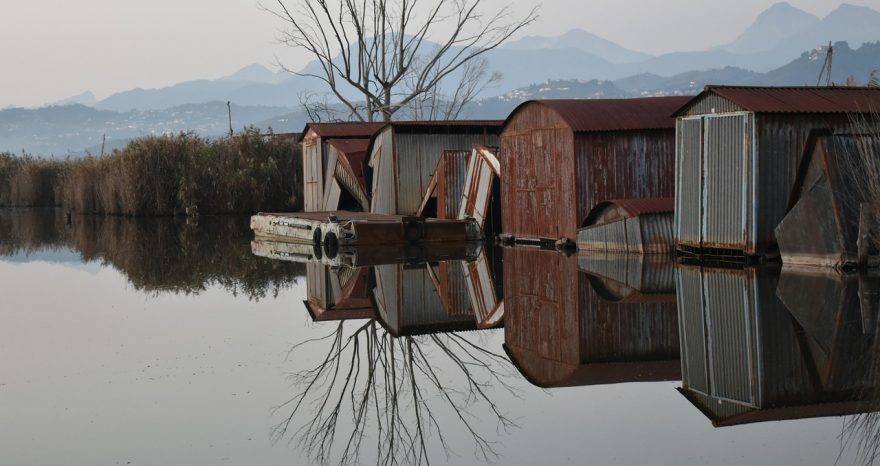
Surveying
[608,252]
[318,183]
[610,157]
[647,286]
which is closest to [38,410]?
[647,286]

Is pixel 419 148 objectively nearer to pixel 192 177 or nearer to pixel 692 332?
pixel 192 177

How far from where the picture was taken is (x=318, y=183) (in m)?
39.3

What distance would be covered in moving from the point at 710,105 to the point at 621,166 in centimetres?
376

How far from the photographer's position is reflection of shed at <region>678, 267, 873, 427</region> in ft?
27.9

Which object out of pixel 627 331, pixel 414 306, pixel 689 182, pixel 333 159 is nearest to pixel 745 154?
pixel 689 182

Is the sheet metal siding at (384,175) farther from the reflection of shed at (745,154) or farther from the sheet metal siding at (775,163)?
the sheet metal siding at (775,163)

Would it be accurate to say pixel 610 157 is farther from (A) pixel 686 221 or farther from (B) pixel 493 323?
(B) pixel 493 323

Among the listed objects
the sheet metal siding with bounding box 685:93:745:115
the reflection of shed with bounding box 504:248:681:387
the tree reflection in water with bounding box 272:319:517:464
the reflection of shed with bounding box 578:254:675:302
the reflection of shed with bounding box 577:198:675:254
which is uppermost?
the sheet metal siding with bounding box 685:93:745:115

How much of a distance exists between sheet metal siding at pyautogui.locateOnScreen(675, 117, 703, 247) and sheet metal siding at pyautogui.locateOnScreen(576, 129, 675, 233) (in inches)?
105

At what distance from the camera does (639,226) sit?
68.7ft

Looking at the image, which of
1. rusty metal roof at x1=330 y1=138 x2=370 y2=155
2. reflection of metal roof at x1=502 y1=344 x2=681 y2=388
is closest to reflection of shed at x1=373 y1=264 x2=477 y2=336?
reflection of metal roof at x1=502 y1=344 x2=681 y2=388

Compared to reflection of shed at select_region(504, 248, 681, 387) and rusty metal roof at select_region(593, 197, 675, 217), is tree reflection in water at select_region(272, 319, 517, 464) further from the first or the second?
rusty metal roof at select_region(593, 197, 675, 217)

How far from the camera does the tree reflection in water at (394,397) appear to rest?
7.82m

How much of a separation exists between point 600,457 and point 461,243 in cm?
1947
